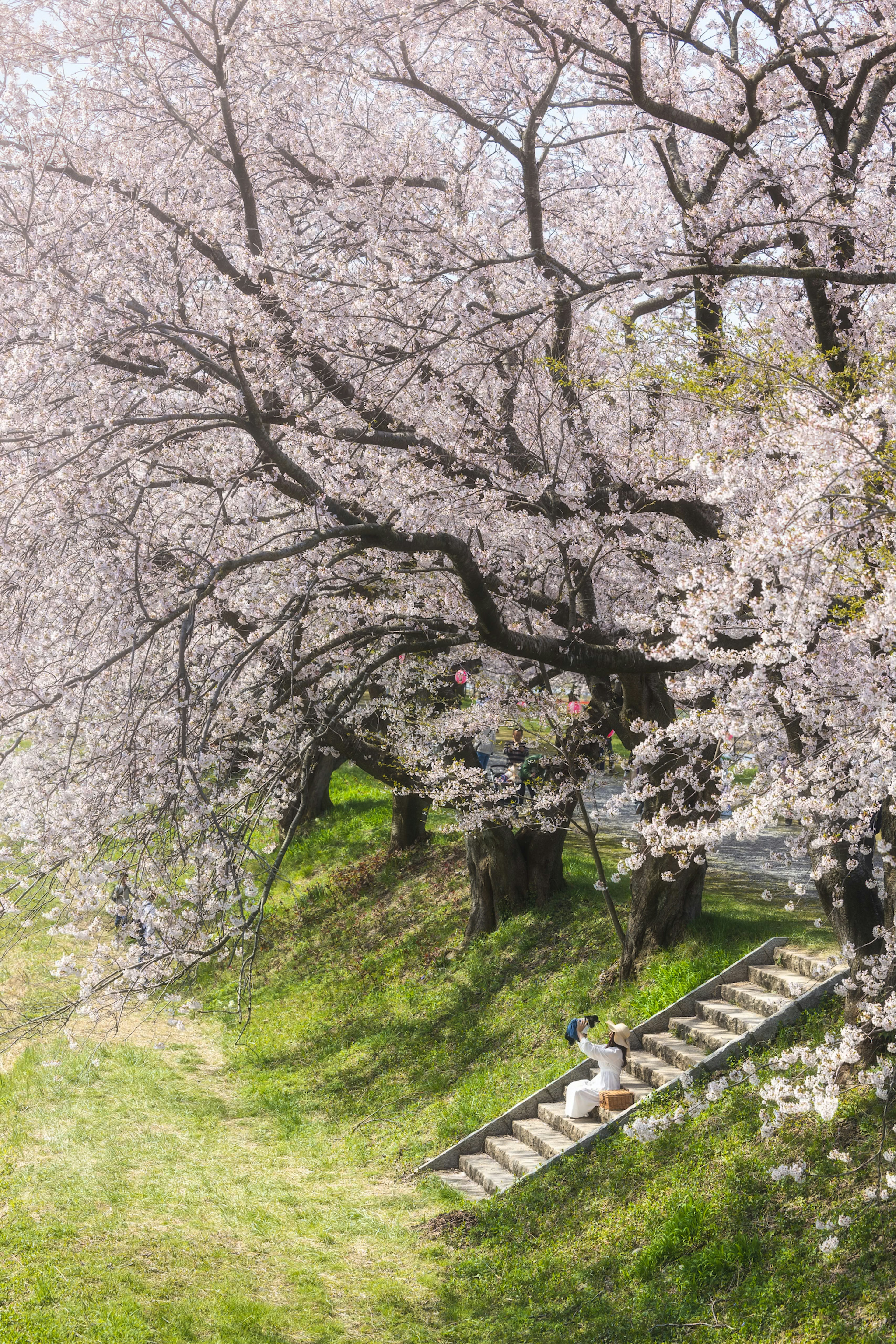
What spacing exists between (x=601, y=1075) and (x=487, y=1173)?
4.94 ft

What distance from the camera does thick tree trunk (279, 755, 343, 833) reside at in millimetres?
20797

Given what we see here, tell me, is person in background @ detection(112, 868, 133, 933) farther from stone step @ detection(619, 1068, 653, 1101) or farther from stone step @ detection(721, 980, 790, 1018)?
stone step @ detection(721, 980, 790, 1018)

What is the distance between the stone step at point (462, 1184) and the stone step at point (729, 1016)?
2649mm

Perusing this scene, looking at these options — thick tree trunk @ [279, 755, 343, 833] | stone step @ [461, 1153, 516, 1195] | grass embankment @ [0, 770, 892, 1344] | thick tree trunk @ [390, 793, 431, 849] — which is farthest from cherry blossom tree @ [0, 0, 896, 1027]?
thick tree trunk @ [279, 755, 343, 833]

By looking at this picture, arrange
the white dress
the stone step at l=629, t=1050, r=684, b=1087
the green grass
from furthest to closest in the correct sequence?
1. the white dress
2. the stone step at l=629, t=1050, r=684, b=1087
3. the green grass

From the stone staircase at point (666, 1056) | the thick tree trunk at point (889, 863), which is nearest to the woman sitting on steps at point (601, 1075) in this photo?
the stone staircase at point (666, 1056)

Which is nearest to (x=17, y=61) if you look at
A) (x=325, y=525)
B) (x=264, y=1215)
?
(x=325, y=525)

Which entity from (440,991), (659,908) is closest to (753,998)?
(659,908)

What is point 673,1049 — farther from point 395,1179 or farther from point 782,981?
point 395,1179

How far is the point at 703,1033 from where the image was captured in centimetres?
1027

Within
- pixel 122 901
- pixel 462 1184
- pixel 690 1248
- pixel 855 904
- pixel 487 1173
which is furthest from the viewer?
pixel 462 1184

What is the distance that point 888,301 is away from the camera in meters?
8.61

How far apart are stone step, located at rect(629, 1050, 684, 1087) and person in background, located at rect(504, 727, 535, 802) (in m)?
3.87

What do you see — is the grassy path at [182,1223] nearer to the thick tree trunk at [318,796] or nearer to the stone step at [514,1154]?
the stone step at [514,1154]
